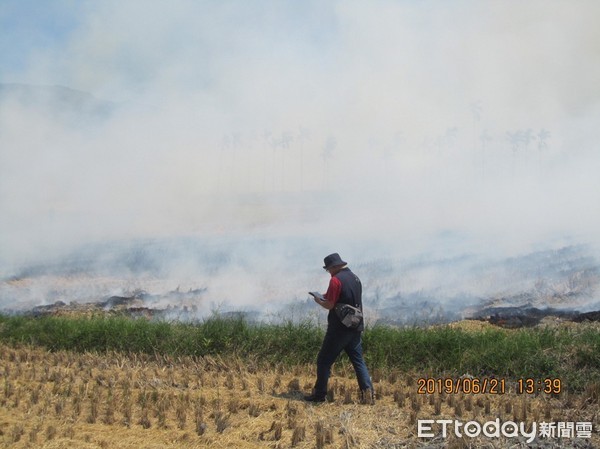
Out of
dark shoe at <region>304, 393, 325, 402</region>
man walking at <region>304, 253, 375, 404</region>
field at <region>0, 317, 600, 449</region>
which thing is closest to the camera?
field at <region>0, 317, 600, 449</region>

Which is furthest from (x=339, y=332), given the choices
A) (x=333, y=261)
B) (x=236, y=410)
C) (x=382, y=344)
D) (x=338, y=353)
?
(x=382, y=344)

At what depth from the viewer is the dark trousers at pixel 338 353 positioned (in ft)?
21.3

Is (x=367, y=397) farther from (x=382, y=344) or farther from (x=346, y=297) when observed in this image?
(x=382, y=344)

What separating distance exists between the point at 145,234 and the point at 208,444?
45.6 ft

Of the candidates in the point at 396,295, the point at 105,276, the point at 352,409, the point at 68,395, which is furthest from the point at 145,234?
the point at 352,409

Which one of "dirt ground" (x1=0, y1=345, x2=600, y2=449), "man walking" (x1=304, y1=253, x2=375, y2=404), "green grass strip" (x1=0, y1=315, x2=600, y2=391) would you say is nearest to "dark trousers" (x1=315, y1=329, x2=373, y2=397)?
"man walking" (x1=304, y1=253, x2=375, y2=404)

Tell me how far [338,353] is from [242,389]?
55.5 inches

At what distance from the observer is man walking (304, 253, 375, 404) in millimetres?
6484

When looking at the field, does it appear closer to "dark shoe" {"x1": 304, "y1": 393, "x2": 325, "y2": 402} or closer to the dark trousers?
"dark shoe" {"x1": 304, "y1": 393, "x2": 325, "y2": 402}

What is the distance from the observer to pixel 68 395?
685 cm

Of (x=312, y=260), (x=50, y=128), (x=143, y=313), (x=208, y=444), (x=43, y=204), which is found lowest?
(x=208, y=444)

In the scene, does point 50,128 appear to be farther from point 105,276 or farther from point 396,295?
point 396,295

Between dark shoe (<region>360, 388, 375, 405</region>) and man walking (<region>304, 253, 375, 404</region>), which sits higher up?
man walking (<region>304, 253, 375, 404</region>)

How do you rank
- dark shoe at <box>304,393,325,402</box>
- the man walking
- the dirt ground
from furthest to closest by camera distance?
dark shoe at <box>304,393,325,402</box> < the man walking < the dirt ground
